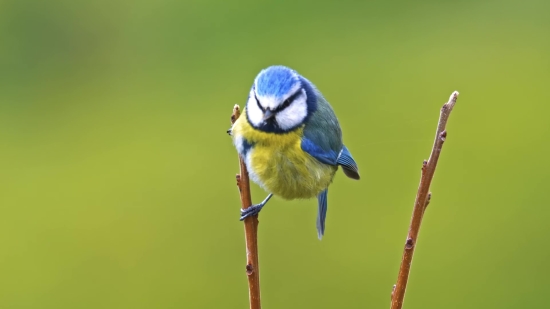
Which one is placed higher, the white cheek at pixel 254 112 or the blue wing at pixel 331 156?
the white cheek at pixel 254 112

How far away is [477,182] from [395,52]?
0.79 meters

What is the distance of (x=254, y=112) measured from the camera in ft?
4.33

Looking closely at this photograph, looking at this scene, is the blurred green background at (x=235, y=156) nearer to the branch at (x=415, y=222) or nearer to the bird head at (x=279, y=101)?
the bird head at (x=279, y=101)

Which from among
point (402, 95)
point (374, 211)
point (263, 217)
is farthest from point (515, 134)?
point (263, 217)

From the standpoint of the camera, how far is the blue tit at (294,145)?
1.33m

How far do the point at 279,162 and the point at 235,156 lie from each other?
4.10ft

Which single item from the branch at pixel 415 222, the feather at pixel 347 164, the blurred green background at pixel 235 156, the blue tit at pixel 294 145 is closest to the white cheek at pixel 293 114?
the blue tit at pixel 294 145

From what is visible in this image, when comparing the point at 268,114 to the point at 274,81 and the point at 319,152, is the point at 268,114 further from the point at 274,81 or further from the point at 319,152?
the point at 319,152

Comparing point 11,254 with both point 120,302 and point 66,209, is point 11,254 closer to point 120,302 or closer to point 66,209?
point 66,209

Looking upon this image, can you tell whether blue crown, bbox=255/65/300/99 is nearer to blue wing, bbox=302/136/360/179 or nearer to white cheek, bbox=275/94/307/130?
white cheek, bbox=275/94/307/130

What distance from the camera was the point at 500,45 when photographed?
3.12m

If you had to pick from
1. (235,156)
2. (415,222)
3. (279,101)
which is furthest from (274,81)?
(235,156)

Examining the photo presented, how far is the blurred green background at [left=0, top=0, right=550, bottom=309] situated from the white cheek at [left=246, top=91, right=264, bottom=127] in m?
0.92

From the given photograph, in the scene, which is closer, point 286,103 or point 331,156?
point 286,103
